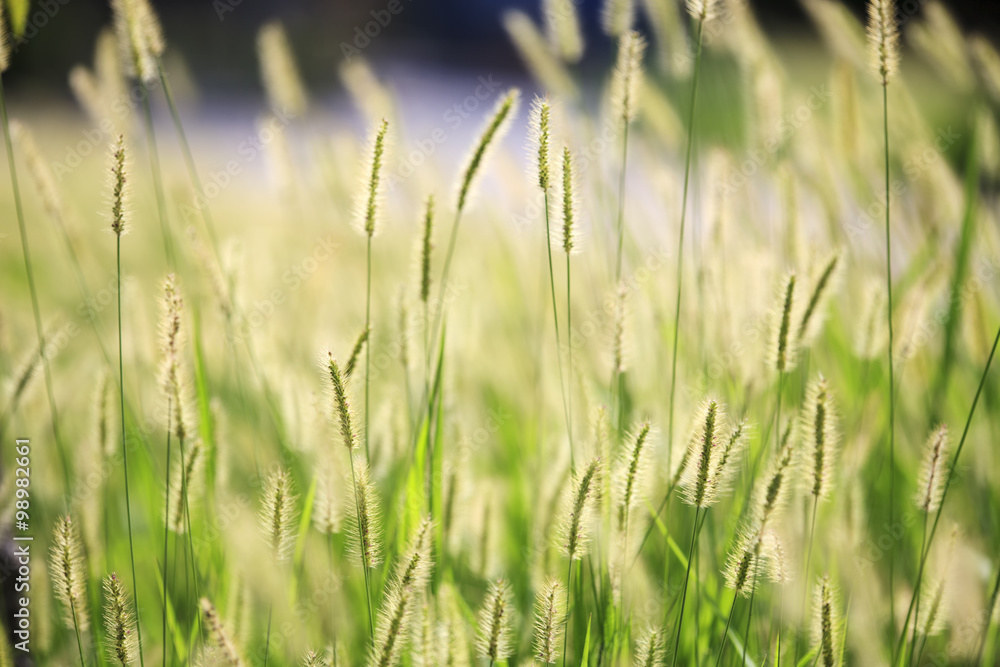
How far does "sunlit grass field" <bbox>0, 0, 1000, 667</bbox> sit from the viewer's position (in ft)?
3.05

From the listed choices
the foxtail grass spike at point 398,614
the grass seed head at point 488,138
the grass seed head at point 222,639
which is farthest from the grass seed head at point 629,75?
the grass seed head at point 222,639

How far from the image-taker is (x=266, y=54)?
6.17ft

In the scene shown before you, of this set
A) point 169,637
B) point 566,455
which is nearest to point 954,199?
point 566,455

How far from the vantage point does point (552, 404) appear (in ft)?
5.45

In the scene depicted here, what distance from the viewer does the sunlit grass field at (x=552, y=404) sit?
3.05 ft

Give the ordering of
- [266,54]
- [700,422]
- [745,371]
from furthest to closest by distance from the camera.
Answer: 1. [266,54]
2. [745,371]
3. [700,422]

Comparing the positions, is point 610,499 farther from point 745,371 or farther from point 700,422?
point 745,371

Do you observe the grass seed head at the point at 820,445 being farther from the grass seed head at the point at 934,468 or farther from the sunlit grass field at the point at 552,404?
the grass seed head at the point at 934,468

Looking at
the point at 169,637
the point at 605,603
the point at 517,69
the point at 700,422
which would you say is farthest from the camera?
the point at 517,69

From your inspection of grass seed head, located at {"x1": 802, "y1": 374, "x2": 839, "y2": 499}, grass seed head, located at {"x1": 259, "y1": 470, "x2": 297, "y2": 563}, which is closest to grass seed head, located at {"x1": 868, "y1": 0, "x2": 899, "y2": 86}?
grass seed head, located at {"x1": 802, "y1": 374, "x2": 839, "y2": 499}

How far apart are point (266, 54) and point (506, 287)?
103 cm

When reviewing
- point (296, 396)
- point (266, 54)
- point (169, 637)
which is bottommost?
point (169, 637)

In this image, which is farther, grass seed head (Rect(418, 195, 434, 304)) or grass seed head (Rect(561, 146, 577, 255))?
grass seed head (Rect(418, 195, 434, 304))

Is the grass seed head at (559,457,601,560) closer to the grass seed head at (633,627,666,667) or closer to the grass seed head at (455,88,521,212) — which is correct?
the grass seed head at (633,627,666,667)
